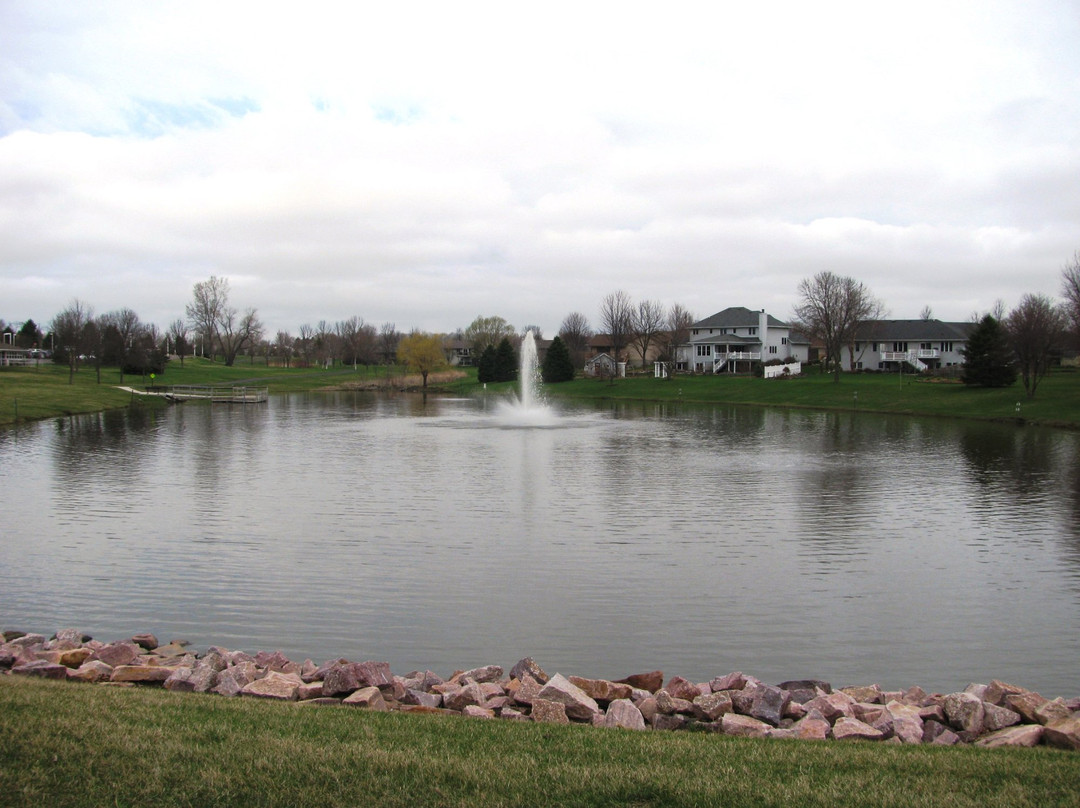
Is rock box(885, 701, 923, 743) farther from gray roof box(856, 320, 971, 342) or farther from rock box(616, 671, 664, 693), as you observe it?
gray roof box(856, 320, 971, 342)

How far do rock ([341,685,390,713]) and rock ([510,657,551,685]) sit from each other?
1.79m

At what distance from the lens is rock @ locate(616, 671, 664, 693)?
10.1 m

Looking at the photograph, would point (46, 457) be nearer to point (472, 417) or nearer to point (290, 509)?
point (290, 509)

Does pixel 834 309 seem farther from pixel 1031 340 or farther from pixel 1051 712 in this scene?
pixel 1051 712

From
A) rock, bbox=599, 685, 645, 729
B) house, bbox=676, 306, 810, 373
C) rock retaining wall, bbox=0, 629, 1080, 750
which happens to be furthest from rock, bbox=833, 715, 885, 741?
house, bbox=676, 306, 810, 373

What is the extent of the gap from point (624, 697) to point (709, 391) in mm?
77504

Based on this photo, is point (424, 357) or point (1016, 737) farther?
point (424, 357)

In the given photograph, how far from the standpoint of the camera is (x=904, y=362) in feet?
329

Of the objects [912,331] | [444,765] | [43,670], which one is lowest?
[43,670]

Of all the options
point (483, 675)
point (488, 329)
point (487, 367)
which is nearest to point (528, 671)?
point (483, 675)

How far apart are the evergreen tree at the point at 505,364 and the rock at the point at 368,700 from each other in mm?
103318

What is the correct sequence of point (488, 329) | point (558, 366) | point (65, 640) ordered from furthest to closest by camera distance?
point (488, 329), point (558, 366), point (65, 640)

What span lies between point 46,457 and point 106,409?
108 ft

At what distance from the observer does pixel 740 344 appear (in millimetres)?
109062
